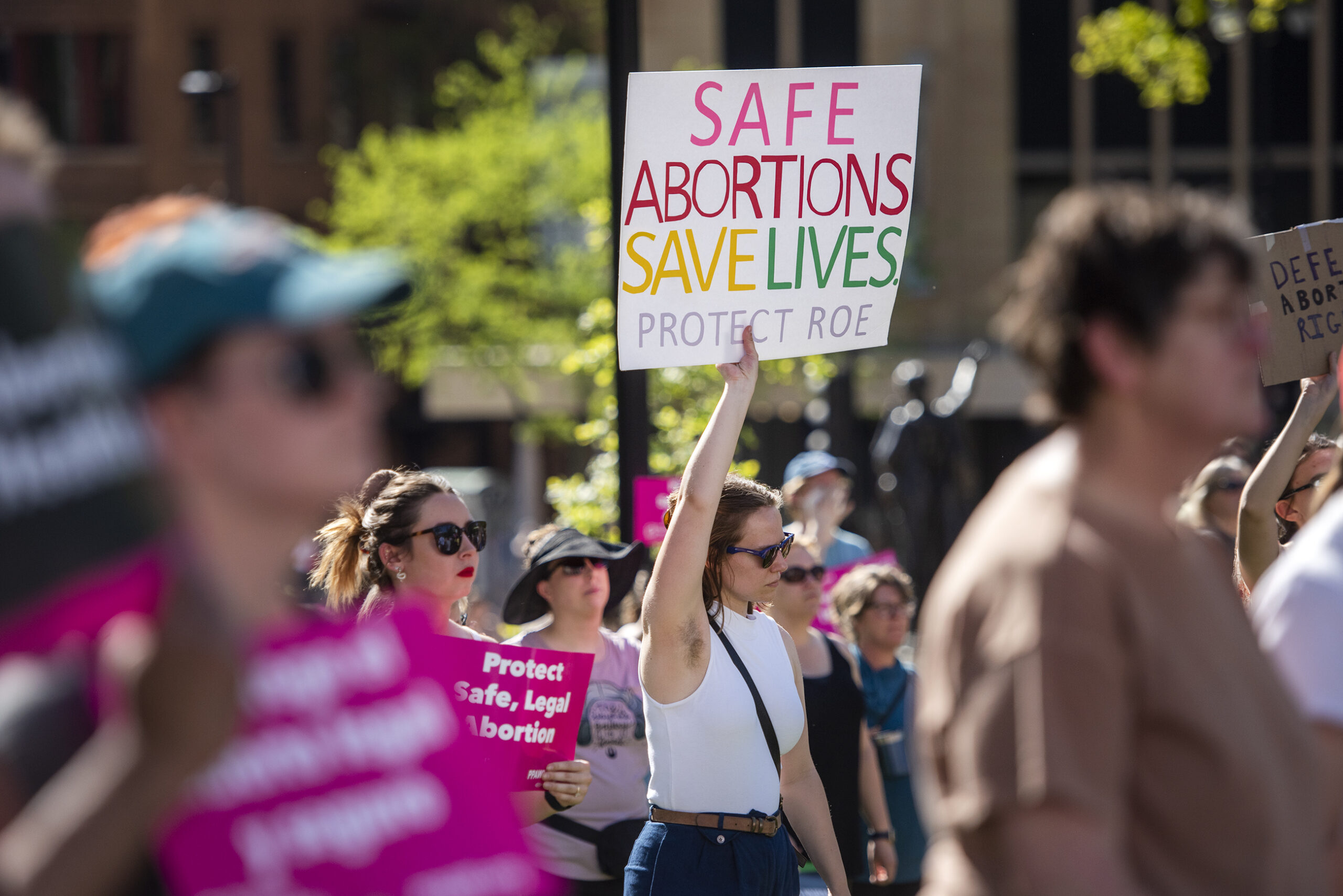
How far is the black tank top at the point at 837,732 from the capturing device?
5219 mm

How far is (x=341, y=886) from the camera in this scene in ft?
5.37

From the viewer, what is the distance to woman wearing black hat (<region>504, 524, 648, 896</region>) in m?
4.73

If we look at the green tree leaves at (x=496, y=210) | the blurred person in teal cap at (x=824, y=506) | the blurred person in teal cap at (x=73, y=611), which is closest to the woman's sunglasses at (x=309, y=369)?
the blurred person in teal cap at (x=73, y=611)

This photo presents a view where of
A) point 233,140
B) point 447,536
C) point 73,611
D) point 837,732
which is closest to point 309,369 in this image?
point 73,611

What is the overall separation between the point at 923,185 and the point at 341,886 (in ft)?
87.8

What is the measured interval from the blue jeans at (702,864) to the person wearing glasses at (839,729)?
1.55 m

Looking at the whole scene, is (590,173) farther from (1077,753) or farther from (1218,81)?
(1077,753)

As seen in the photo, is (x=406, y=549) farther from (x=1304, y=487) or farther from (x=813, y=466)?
(x=813, y=466)

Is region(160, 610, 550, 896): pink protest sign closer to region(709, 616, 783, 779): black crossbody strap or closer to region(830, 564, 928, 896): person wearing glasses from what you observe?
region(709, 616, 783, 779): black crossbody strap

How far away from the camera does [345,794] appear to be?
1656 millimetres

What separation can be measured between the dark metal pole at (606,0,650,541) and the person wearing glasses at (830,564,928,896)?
1.14 m

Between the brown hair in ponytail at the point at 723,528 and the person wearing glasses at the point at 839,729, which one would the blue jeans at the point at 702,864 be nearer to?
the brown hair in ponytail at the point at 723,528

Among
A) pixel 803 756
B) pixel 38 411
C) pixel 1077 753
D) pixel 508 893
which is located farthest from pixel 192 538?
pixel 803 756

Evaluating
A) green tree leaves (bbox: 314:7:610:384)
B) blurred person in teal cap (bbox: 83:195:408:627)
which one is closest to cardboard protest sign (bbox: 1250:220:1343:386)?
blurred person in teal cap (bbox: 83:195:408:627)
